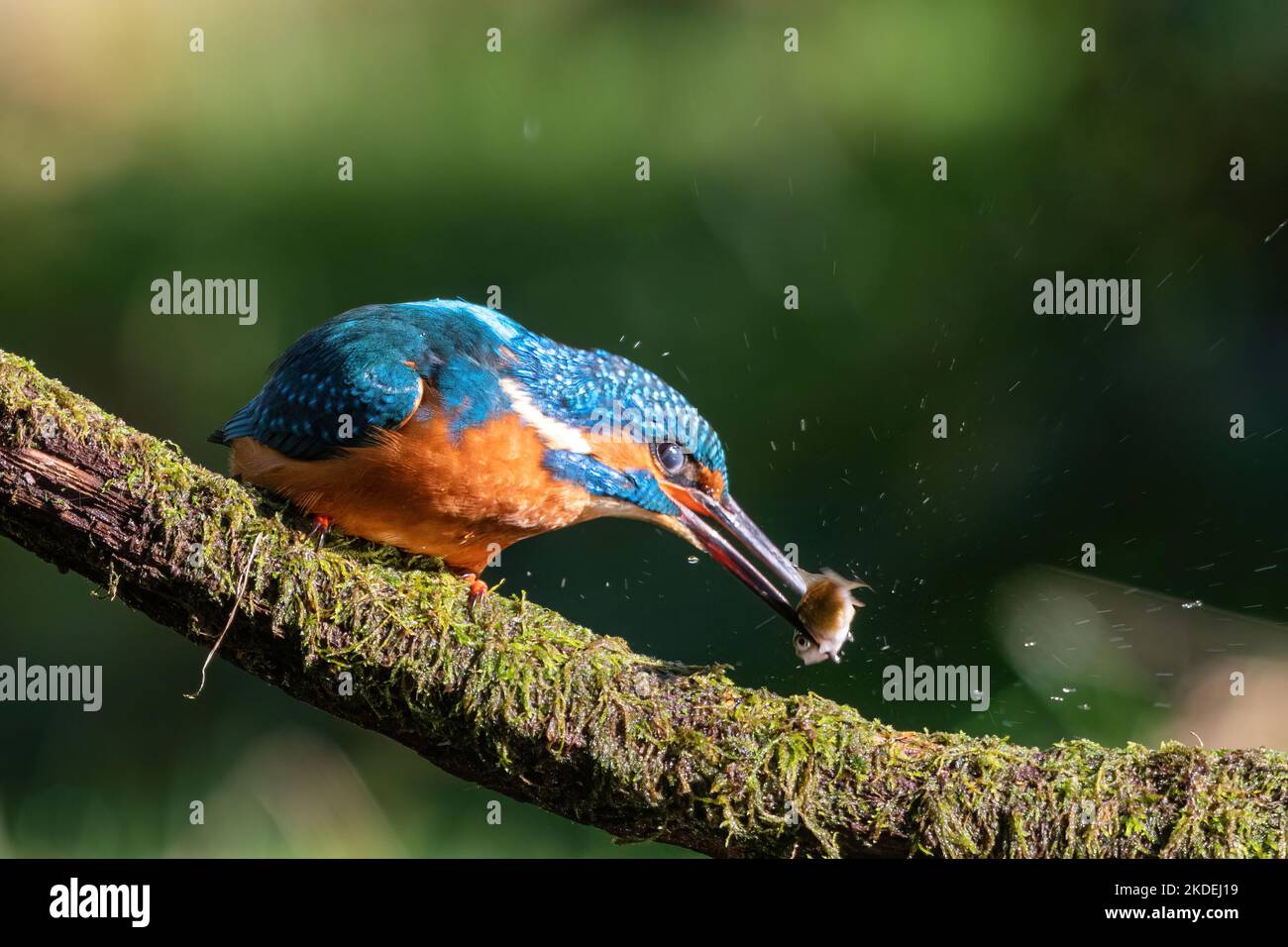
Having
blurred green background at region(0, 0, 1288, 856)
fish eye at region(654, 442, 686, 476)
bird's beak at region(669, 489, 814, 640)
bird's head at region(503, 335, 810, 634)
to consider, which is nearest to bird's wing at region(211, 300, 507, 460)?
bird's head at region(503, 335, 810, 634)

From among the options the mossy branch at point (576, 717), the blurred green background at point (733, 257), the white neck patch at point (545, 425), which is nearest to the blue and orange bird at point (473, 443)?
the white neck patch at point (545, 425)

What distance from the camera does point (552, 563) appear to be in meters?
4.58

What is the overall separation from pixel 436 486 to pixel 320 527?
24cm

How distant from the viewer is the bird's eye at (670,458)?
2730mm

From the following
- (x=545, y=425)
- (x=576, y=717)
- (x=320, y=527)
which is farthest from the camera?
(x=545, y=425)

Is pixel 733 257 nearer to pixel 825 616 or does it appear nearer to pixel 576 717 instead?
pixel 825 616

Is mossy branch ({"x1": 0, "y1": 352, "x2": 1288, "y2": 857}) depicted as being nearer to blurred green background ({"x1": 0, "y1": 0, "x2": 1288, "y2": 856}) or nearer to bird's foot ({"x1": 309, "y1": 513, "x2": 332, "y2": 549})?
bird's foot ({"x1": 309, "y1": 513, "x2": 332, "y2": 549})

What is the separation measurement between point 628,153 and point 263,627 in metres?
3.36

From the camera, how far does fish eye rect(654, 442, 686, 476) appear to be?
8.96 feet

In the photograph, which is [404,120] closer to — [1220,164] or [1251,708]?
[1220,164]

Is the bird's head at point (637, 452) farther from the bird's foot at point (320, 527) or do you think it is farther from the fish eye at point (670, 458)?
the bird's foot at point (320, 527)

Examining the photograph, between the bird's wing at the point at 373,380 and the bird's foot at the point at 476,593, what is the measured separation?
1.23ft

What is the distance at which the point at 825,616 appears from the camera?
251 cm

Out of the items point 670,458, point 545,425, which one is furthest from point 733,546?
point 545,425
